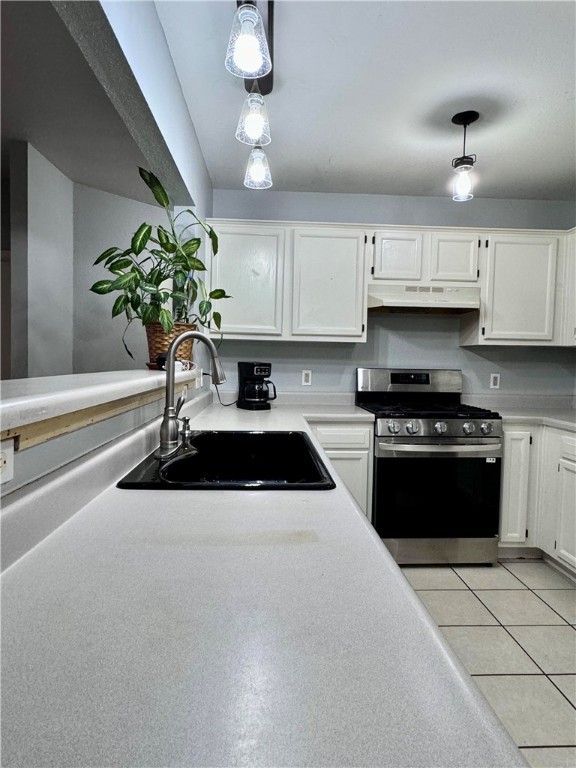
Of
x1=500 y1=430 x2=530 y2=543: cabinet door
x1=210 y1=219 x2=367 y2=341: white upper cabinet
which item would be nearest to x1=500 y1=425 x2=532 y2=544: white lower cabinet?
x1=500 y1=430 x2=530 y2=543: cabinet door

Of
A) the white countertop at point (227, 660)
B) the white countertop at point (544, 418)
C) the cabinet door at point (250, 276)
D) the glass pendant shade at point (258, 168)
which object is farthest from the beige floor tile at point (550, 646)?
the glass pendant shade at point (258, 168)

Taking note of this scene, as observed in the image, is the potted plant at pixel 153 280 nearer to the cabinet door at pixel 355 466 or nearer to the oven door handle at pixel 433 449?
the cabinet door at pixel 355 466

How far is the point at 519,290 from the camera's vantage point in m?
2.81

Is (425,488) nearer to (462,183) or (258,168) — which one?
(462,183)

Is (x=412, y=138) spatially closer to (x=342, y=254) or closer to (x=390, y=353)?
(x=342, y=254)

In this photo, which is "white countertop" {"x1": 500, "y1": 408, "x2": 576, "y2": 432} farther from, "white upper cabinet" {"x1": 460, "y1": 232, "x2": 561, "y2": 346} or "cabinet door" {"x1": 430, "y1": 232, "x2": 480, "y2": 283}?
"cabinet door" {"x1": 430, "y1": 232, "x2": 480, "y2": 283}

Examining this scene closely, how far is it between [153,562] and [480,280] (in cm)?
282

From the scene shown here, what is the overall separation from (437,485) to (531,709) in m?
1.15

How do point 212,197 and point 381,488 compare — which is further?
point 212,197

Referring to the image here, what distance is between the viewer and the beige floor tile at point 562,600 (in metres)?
2.07

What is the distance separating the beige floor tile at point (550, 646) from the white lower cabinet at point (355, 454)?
37.0 inches

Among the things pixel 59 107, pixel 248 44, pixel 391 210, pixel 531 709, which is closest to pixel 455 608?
pixel 531 709

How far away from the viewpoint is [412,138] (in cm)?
230

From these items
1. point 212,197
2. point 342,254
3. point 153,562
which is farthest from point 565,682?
point 212,197
